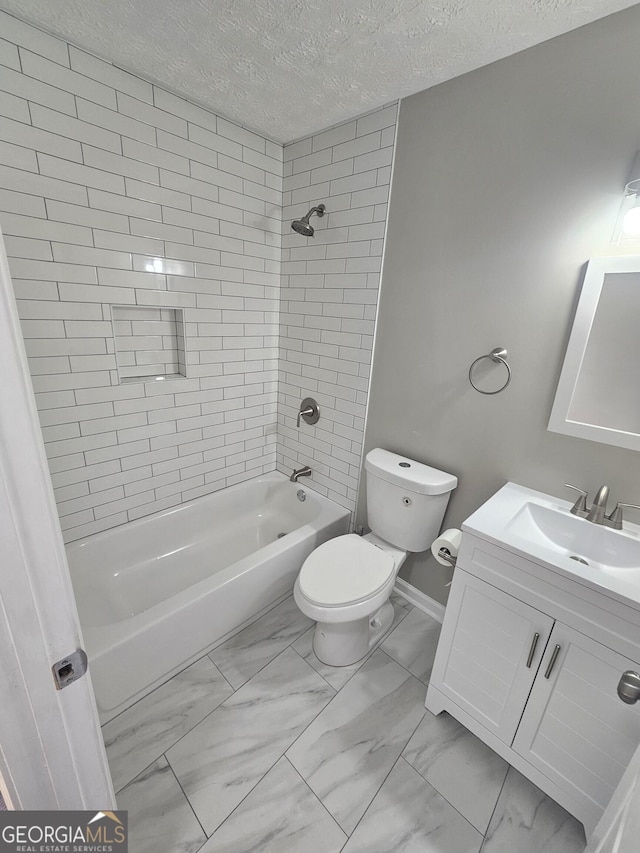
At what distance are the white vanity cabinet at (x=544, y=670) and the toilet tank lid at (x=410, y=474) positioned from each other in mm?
397

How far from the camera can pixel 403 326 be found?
1680mm

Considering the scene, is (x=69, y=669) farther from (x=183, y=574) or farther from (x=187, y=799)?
(x=183, y=574)

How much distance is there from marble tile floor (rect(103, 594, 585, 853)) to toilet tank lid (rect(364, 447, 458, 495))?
813 millimetres

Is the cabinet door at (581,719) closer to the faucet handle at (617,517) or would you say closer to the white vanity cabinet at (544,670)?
the white vanity cabinet at (544,670)

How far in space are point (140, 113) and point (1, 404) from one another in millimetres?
1723

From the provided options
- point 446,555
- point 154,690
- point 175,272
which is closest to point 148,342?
point 175,272

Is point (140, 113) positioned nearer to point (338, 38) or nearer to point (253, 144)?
point (253, 144)

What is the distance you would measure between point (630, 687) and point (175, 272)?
2134 mm

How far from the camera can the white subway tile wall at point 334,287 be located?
1.67m

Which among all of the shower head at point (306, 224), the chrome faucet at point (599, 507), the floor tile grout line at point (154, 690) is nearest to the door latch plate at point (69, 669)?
the floor tile grout line at point (154, 690)

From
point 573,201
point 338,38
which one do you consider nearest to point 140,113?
point 338,38

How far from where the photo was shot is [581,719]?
1.01 m

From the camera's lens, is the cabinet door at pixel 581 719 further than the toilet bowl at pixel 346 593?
No

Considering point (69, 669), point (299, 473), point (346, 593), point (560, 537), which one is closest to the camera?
point (69, 669)
